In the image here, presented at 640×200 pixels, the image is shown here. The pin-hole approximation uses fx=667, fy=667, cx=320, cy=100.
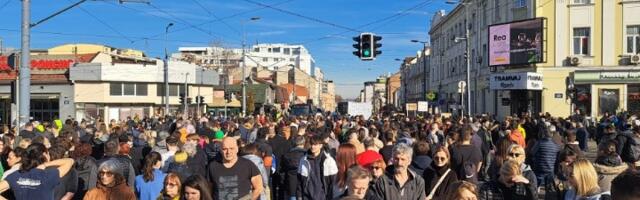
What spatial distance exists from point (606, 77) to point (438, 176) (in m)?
30.9

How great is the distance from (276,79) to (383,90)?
50860mm

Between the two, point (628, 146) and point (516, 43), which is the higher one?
point (516, 43)

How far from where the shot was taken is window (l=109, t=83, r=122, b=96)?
1866 inches

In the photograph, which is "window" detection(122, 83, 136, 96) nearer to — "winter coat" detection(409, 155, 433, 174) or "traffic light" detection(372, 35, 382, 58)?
"traffic light" detection(372, 35, 382, 58)

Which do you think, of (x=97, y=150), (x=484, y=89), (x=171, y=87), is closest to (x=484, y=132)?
(x=97, y=150)

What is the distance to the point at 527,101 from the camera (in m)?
37.5

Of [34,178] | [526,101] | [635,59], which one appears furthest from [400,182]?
[526,101]

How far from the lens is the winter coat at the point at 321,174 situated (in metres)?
7.93

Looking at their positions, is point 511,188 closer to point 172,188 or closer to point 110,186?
point 172,188

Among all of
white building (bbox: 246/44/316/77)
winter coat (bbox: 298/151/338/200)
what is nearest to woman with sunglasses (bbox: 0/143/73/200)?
winter coat (bbox: 298/151/338/200)

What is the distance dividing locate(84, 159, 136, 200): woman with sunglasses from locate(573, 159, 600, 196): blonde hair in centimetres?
371

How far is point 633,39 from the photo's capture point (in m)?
34.2

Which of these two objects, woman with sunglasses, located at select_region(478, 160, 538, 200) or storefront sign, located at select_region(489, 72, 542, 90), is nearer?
woman with sunglasses, located at select_region(478, 160, 538, 200)

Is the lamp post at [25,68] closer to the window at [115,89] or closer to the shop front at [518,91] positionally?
the shop front at [518,91]
